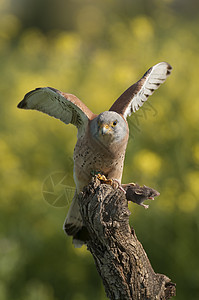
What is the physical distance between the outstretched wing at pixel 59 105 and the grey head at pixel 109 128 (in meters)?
0.10

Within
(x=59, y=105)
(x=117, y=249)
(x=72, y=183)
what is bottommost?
(x=117, y=249)

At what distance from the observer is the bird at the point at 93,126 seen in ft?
8.54

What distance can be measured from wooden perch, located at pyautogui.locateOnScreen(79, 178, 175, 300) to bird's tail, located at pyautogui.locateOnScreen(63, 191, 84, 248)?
54 cm

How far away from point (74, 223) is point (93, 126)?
72cm

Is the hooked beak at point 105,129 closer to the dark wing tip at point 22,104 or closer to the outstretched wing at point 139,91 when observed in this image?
the outstretched wing at point 139,91

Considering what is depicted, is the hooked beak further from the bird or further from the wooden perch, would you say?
the wooden perch

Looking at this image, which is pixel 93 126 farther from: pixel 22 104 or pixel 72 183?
pixel 72 183

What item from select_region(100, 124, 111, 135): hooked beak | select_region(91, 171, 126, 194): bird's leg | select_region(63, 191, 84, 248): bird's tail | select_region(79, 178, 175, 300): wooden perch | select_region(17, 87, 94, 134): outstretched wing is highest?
select_region(17, 87, 94, 134): outstretched wing

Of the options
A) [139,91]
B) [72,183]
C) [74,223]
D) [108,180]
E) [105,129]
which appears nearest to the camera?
[105,129]

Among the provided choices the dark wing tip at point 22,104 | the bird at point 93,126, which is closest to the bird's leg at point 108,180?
the bird at point 93,126

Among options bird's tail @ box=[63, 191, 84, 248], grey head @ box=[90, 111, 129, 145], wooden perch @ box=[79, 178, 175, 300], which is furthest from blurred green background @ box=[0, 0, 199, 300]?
wooden perch @ box=[79, 178, 175, 300]

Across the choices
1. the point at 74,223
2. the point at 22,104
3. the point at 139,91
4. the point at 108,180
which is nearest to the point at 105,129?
the point at 108,180

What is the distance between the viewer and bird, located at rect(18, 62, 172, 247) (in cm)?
260

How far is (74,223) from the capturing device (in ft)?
9.93
